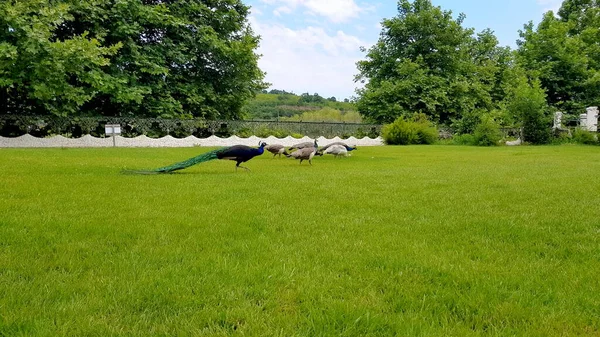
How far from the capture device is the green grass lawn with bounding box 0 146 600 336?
2.17 meters

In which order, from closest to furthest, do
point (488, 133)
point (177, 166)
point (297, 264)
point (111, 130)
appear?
point (297, 264) → point (177, 166) → point (111, 130) → point (488, 133)

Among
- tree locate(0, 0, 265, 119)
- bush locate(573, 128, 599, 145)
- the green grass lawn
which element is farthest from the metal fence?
the green grass lawn

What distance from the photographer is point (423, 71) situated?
34344 millimetres

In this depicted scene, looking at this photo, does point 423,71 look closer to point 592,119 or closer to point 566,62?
point 566,62

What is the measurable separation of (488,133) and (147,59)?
18822 millimetres

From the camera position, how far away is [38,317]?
214 centimetres

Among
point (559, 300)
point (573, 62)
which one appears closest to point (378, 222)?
point (559, 300)

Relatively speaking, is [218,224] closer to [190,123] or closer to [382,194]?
[382,194]

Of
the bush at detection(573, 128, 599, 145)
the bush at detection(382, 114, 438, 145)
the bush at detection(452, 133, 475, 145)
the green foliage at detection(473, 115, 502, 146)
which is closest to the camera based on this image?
the bush at detection(573, 128, 599, 145)

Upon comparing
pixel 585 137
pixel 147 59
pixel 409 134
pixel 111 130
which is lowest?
pixel 585 137

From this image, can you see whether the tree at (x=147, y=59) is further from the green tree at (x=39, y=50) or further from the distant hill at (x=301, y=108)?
the distant hill at (x=301, y=108)

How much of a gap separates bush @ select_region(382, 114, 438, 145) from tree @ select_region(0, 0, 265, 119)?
9408 millimetres

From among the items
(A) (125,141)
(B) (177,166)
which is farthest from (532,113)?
(B) (177,166)

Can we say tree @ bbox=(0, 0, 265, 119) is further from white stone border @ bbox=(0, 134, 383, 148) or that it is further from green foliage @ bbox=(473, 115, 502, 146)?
green foliage @ bbox=(473, 115, 502, 146)
